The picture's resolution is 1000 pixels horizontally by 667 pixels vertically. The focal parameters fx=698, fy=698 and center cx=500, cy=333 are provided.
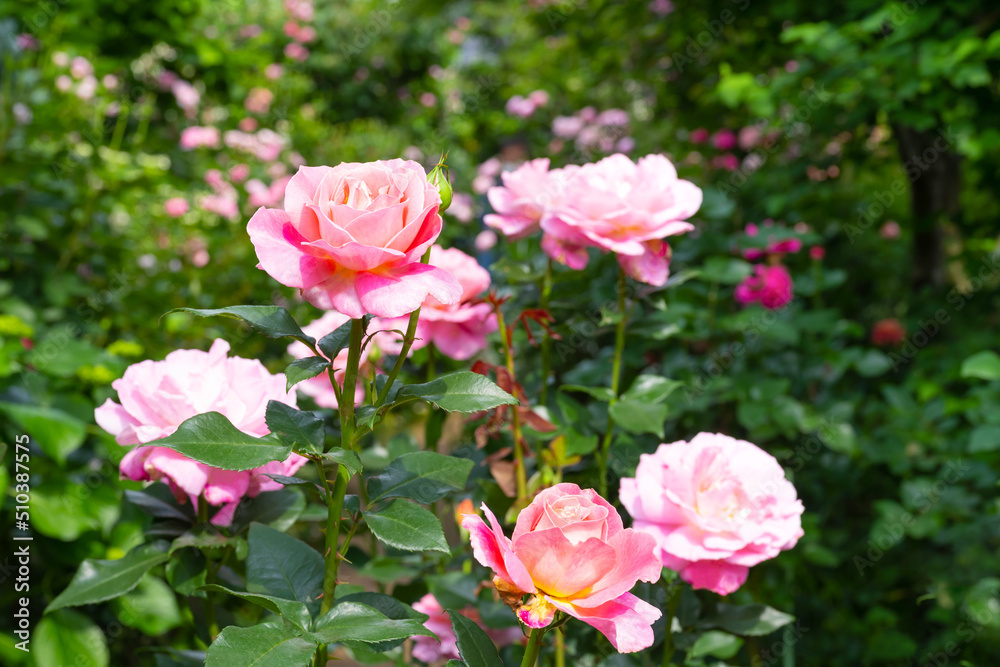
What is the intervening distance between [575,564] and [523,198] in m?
0.51

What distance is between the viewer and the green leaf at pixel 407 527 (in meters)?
0.51

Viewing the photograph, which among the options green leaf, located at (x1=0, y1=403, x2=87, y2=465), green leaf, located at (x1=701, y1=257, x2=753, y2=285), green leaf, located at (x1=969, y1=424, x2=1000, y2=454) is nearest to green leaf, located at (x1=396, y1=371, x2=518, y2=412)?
green leaf, located at (x1=0, y1=403, x2=87, y2=465)

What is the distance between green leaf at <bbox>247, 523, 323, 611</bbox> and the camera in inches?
23.5

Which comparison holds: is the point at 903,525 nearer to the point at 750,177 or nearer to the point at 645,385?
the point at 645,385

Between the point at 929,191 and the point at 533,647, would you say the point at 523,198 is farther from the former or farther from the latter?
the point at 929,191

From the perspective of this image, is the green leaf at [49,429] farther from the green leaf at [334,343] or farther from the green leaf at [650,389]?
the green leaf at [650,389]

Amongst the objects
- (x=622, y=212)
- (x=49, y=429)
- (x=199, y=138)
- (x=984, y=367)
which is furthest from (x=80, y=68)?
(x=984, y=367)

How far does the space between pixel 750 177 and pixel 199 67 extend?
2.83m

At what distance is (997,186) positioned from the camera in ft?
7.23

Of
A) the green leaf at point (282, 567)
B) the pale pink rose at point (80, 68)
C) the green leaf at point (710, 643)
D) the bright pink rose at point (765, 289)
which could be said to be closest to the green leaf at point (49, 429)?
the green leaf at point (282, 567)

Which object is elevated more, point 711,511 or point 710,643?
point 711,511

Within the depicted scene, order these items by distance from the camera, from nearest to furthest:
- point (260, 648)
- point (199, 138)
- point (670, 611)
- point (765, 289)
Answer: point (260, 648) < point (670, 611) < point (765, 289) < point (199, 138)

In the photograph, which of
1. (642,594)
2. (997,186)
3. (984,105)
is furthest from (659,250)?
(997,186)

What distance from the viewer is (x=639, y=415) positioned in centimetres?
79
